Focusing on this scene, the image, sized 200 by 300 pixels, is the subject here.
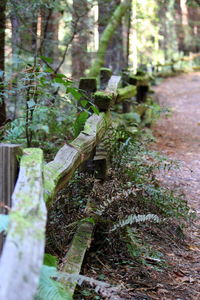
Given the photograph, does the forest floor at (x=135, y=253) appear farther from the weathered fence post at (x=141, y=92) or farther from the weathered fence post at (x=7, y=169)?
the weathered fence post at (x=141, y=92)

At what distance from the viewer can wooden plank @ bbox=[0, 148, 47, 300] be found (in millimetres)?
1403

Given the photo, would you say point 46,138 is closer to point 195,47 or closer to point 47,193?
point 47,193

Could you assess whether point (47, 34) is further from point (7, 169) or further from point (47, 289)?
point (47, 289)

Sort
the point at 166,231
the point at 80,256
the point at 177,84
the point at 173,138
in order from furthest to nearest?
the point at 177,84, the point at 173,138, the point at 166,231, the point at 80,256

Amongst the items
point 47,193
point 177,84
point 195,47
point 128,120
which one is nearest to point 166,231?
point 47,193

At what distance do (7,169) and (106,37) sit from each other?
36.7 ft

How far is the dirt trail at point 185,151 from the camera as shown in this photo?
12.1ft

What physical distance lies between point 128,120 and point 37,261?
8.00 m

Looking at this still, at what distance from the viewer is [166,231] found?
4.64 m

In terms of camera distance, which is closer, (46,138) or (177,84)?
(46,138)

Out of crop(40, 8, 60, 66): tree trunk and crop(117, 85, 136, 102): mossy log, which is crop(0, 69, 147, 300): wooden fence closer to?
crop(117, 85, 136, 102): mossy log

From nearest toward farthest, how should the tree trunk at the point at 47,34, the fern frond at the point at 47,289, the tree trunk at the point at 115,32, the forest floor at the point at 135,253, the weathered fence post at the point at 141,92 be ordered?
1. the fern frond at the point at 47,289
2. the forest floor at the point at 135,253
3. the tree trunk at the point at 47,34
4. the weathered fence post at the point at 141,92
5. the tree trunk at the point at 115,32

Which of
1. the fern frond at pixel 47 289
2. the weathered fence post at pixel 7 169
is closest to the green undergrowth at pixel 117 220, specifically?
the fern frond at pixel 47 289

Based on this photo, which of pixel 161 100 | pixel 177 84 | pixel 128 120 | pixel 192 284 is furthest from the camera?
pixel 177 84
